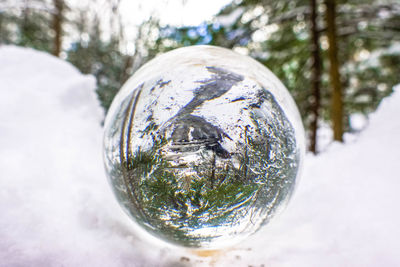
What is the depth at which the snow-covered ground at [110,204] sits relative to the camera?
1176 millimetres

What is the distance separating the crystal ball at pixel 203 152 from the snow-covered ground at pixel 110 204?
243 mm

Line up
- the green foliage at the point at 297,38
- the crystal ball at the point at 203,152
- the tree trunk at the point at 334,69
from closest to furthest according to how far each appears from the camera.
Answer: the crystal ball at the point at 203,152 → the tree trunk at the point at 334,69 → the green foliage at the point at 297,38

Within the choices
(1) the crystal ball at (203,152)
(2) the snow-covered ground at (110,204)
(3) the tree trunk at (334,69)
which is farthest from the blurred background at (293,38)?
(1) the crystal ball at (203,152)

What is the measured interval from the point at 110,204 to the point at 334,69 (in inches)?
102

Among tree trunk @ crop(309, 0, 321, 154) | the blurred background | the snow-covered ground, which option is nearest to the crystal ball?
the snow-covered ground

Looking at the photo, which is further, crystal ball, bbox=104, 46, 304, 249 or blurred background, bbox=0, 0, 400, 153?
blurred background, bbox=0, 0, 400, 153

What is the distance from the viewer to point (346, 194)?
1.61m

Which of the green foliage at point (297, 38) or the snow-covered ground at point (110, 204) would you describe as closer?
the snow-covered ground at point (110, 204)

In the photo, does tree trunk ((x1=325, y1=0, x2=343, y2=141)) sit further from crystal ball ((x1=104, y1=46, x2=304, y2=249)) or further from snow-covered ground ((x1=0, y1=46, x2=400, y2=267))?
crystal ball ((x1=104, y1=46, x2=304, y2=249))

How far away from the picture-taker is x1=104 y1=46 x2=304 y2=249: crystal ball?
3.35ft

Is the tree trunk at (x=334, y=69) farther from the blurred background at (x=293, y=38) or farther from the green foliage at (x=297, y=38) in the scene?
the green foliage at (x=297, y=38)

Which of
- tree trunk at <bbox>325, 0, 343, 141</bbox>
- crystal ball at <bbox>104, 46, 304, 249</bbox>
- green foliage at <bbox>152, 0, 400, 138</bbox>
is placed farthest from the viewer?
green foliage at <bbox>152, 0, 400, 138</bbox>

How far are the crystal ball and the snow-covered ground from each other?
0.80ft

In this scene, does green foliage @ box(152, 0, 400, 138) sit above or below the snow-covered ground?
above
